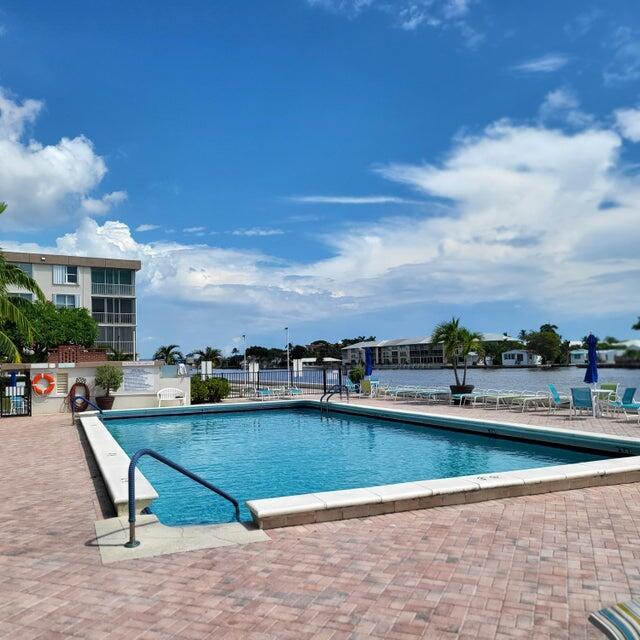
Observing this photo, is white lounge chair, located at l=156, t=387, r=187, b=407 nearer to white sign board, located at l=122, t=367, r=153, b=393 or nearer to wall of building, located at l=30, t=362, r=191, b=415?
wall of building, located at l=30, t=362, r=191, b=415

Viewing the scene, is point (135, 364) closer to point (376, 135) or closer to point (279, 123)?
point (279, 123)

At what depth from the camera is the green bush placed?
73.6ft

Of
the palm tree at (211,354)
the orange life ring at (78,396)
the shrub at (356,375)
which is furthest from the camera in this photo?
the palm tree at (211,354)

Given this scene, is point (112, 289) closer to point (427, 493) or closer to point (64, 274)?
point (64, 274)

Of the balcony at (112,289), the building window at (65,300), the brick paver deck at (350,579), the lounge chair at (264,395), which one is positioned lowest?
the brick paver deck at (350,579)

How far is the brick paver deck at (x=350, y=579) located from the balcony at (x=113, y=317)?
135ft

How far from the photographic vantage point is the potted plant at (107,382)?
64.8ft

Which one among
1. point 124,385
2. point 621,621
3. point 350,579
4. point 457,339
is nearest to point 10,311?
point 124,385

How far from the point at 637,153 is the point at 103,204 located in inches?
822

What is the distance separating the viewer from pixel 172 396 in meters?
21.1

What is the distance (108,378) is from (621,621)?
19341 mm

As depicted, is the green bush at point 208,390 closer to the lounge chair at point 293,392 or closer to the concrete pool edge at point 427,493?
the lounge chair at point 293,392

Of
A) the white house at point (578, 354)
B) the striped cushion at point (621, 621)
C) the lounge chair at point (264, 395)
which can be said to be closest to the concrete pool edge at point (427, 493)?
the white house at point (578, 354)

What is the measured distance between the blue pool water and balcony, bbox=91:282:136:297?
29396mm
